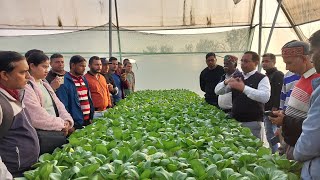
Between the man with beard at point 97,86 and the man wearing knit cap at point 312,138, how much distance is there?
3847mm

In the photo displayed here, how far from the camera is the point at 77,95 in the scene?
455 cm

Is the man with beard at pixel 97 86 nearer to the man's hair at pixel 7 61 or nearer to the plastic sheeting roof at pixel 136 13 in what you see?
the man's hair at pixel 7 61

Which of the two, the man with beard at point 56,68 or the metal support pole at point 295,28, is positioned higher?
the metal support pole at point 295,28

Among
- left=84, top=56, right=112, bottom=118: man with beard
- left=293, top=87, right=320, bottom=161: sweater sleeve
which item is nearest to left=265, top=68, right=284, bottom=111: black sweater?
left=84, top=56, right=112, bottom=118: man with beard

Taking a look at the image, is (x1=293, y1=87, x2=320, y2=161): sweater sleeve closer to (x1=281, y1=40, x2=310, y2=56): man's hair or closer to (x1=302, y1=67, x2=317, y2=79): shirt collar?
(x1=302, y1=67, x2=317, y2=79): shirt collar

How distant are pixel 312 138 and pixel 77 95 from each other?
3398 mm

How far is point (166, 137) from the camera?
9.73 ft

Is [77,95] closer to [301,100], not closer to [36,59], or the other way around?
[36,59]

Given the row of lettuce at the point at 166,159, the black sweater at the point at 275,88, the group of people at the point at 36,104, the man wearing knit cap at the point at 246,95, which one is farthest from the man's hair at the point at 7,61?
the black sweater at the point at 275,88

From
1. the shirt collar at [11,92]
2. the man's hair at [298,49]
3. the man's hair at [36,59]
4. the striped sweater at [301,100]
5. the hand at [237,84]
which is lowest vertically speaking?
the hand at [237,84]

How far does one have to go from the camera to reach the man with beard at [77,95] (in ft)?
14.6

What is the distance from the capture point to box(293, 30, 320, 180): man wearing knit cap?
1.68m

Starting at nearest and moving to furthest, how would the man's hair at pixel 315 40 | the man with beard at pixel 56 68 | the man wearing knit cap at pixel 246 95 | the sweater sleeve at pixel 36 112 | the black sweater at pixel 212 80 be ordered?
the man's hair at pixel 315 40 → the sweater sleeve at pixel 36 112 → the man wearing knit cap at pixel 246 95 → the man with beard at pixel 56 68 → the black sweater at pixel 212 80

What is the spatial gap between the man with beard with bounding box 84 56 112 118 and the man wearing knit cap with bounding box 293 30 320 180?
3847 mm
